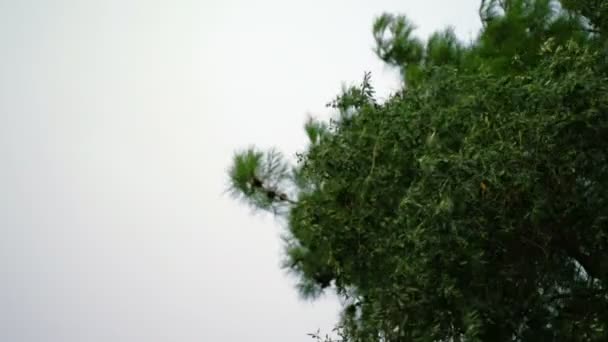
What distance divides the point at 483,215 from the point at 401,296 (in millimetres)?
461

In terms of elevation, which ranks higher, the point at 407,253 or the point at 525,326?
the point at 407,253

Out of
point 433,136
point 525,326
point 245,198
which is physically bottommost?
point 525,326

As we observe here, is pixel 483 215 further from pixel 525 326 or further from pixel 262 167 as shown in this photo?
pixel 262 167

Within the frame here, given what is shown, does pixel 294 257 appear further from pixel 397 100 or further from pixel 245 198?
pixel 397 100

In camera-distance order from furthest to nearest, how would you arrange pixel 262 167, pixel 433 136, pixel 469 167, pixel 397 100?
pixel 262 167
pixel 397 100
pixel 433 136
pixel 469 167

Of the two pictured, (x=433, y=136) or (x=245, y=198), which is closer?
(x=433, y=136)

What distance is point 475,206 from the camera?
3174 mm

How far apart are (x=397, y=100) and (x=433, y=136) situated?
53 centimetres

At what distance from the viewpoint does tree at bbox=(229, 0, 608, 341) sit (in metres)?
3.11

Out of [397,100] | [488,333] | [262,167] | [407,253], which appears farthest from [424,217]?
[262,167]

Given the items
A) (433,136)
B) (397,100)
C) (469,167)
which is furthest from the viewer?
(397,100)

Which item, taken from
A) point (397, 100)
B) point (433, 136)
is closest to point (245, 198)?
point (397, 100)

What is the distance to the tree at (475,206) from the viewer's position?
3.11 metres

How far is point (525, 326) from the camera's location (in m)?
3.25
